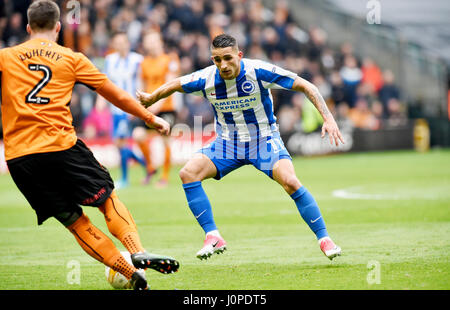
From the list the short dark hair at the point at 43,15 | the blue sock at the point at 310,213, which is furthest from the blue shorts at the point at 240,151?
the short dark hair at the point at 43,15

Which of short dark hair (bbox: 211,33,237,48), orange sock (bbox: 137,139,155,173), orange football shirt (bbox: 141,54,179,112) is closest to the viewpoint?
short dark hair (bbox: 211,33,237,48)

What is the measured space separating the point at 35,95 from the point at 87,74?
1.29ft

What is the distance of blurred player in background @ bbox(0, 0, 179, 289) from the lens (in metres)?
5.06

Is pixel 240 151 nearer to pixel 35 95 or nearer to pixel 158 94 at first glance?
pixel 158 94

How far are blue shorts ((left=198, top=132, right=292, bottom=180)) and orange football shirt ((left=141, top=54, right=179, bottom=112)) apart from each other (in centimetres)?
702

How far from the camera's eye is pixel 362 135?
851 inches

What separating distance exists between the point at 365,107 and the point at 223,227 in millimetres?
14678

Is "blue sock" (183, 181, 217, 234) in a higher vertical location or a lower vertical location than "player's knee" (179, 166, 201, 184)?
lower

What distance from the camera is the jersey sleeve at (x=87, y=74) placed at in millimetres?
5191

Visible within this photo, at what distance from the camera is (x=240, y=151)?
22.8 ft

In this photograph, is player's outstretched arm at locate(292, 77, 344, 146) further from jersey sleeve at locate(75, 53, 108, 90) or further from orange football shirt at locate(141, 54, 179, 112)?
orange football shirt at locate(141, 54, 179, 112)

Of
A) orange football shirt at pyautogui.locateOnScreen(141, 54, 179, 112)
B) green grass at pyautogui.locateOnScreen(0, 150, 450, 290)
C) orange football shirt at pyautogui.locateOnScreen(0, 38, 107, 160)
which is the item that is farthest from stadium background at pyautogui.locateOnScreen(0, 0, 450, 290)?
orange football shirt at pyautogui.locateOnScreen(141, 54, 179, 112)

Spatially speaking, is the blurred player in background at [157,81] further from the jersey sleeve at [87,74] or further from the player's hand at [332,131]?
the jersey sleeve at [87,74]
